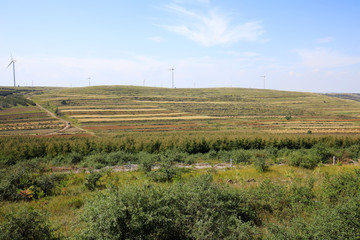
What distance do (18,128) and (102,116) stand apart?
25.9 metres

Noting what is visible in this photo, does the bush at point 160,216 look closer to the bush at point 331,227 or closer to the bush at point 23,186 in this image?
the bush at point 331,227

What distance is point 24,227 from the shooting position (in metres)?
6.25

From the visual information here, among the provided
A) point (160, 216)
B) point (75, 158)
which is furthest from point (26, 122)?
point (160, 216)

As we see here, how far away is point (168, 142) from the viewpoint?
99.7 feet

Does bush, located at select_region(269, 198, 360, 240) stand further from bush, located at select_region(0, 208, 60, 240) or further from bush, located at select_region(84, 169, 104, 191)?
bush, located at select_region(84, 169, 104, 191)

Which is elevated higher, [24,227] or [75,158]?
[24,227]

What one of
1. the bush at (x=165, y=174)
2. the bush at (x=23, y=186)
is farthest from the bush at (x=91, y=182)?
the bush at (x=165, y=174)

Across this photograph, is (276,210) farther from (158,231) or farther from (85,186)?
(85,186)

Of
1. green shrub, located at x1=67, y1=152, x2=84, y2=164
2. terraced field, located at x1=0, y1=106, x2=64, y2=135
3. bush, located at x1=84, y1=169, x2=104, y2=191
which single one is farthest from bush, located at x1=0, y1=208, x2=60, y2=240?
terraced field, located at x1=0, y1=106, x2=64, y2=135

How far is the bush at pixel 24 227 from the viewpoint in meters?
5.91

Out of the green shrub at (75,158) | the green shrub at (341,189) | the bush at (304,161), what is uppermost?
the green shrub at (341,189)

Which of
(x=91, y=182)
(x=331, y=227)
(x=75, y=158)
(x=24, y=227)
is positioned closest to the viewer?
(x=331, y=227)

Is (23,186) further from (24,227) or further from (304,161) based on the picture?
(304,161)

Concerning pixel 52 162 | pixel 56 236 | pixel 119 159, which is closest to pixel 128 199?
pixel 56 236
